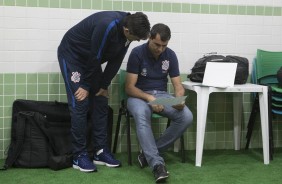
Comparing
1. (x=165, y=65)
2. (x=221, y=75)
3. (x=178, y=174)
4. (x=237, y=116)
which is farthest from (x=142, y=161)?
(x=237, y=116)

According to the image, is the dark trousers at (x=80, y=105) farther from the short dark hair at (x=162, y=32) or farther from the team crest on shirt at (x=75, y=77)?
the short dark hair at (x=162, y=32)

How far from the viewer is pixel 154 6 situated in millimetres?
3371

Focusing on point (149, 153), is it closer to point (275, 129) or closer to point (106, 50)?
point (106, 50)

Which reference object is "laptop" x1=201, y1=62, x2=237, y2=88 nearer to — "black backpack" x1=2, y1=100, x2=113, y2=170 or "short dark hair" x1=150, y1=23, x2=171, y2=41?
"short dark hair" x1=150, y1=23, x2=171, y2=41

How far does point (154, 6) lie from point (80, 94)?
111cm

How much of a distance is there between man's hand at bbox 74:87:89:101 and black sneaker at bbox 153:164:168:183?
706 millimetres

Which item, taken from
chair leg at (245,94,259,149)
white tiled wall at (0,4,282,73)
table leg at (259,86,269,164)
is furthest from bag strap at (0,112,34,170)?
chair leg at (245,94,259,149)

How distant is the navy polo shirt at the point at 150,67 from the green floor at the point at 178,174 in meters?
0.63

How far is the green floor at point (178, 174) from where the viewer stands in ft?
8.56

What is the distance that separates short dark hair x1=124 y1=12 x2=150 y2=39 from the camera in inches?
97.0

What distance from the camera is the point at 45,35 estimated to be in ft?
10.4

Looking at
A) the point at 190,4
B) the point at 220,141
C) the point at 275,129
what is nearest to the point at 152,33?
the point at 190,4

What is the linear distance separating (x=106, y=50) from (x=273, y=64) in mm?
1607

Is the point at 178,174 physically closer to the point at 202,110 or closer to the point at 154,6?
the point at 202,110
